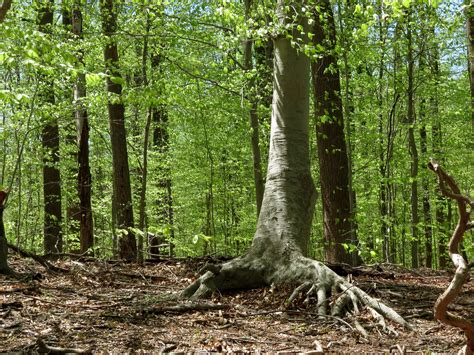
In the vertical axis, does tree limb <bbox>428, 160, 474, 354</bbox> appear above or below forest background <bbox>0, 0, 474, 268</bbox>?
below

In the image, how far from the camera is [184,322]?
4.32m

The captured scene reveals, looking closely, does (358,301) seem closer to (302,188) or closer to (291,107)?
(302,188)

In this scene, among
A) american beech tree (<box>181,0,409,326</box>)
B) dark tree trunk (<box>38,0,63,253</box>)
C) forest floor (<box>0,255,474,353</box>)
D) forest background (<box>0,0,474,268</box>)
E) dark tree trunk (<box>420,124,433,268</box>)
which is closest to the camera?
forest floor (<box>0,255,474,353</box>)

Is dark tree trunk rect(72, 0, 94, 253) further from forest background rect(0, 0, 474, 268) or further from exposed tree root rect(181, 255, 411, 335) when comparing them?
exposed tree root rect(181, 255, 411, 335)

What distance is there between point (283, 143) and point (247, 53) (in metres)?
4.20

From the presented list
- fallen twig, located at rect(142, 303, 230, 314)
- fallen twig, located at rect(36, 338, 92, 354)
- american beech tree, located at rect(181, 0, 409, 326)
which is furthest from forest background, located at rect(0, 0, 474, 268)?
fallen twig, located at rect(36, 338, 92, 354)

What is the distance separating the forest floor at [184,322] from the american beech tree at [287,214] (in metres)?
0.24

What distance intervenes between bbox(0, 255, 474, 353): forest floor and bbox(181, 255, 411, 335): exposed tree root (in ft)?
0.42

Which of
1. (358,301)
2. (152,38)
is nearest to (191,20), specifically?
(152,38)

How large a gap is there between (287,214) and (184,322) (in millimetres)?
1985

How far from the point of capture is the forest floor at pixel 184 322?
3582mm

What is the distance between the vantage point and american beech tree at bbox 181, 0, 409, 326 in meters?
5.23

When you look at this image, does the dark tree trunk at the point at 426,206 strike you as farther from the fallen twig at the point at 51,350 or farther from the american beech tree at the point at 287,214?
the fallen twig at the point at 51,350

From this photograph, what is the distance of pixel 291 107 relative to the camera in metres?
6.02
